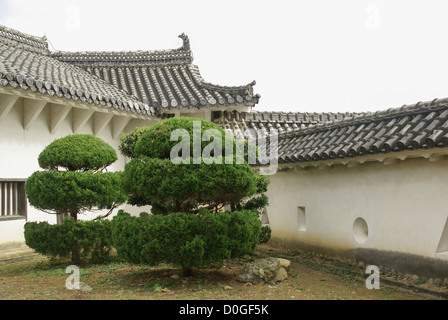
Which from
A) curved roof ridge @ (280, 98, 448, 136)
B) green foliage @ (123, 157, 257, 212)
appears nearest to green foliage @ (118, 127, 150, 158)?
green foliage @ (123, 157, 257, 212)

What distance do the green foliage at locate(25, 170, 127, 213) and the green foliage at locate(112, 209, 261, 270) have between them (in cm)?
208

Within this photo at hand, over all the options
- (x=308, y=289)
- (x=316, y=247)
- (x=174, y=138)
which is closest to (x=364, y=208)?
(x=316, y=247)

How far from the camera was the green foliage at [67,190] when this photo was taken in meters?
8.87

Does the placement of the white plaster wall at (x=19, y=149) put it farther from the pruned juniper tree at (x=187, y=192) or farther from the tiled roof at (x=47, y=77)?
the pruned juniper tree at (x=187, y=192)

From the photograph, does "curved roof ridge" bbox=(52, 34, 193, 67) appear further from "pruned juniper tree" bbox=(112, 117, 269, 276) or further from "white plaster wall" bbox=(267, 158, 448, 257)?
"pruned juniper tree" bbox=(112, 117, 269, 276)

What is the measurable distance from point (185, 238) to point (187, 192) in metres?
0.72

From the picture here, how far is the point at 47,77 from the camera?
489 inches

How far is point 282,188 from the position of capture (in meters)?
11.7

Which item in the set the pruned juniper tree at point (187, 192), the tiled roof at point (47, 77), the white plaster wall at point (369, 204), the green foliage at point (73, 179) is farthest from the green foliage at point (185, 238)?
the tiled roof at point (47, 77)

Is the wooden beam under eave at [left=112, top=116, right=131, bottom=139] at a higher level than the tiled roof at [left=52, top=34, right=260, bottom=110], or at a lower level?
lower

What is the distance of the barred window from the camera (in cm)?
1125

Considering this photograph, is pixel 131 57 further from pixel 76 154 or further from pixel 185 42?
pixel 76 154

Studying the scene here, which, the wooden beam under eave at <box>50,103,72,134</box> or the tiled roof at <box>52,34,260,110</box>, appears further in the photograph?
the tiled roof at <box>52,34,260,110</box>

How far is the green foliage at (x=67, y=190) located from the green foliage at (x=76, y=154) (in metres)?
0.23
